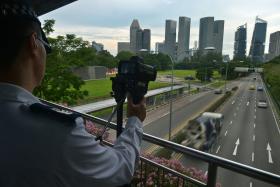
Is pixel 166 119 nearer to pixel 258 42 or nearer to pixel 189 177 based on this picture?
pixel 258 42

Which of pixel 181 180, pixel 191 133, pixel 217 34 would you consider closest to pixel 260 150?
pixel 191 133

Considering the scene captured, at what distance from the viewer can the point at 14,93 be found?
0.89 meters

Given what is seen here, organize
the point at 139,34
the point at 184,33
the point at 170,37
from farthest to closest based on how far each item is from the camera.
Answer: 1. the point at 184,33
2. the point at 170,37
3. the point at 139,34

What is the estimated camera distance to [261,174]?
1326mm

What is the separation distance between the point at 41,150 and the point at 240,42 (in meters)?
32.1

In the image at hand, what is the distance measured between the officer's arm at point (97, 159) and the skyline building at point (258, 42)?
2509cm

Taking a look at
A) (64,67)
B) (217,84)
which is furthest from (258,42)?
(217,84)

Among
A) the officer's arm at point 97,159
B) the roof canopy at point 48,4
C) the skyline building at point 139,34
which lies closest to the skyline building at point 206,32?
the skyline building at point 139,34

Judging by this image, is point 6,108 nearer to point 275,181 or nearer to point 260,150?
point 275,181

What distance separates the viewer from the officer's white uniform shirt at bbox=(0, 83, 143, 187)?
2.68ft

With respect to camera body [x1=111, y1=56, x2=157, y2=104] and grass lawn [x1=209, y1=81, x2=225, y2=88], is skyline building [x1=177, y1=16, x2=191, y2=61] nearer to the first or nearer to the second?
camera body [x1=111, y1=56, x2=157, y2=104]

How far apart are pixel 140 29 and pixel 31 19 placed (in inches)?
212

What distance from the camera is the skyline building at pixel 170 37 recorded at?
8153 mm

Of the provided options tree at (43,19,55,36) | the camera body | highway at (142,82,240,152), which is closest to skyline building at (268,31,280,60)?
highway at (142,82,240,152)
